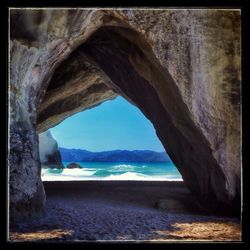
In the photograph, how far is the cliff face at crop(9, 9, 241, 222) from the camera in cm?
643

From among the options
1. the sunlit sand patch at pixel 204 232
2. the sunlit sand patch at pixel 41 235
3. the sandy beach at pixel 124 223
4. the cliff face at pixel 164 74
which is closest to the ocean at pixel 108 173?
the cliff face at pixel 164 74

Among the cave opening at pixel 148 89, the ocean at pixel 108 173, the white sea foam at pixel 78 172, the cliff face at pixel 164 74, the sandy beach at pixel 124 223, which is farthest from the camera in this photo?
the white sea foam at pixel 78 172

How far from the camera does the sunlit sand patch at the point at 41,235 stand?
18.5 ft

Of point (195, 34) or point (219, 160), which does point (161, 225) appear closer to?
point (219, 160)

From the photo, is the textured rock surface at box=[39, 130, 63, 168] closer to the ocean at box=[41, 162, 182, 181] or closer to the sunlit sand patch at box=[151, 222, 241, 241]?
the ocean at box=[41, 162, 182, 181]

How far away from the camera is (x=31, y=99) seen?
687 centimetres

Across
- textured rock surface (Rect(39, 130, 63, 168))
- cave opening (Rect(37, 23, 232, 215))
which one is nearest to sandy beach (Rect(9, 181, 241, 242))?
cave opening (Rect(37, 23, 232, 215))

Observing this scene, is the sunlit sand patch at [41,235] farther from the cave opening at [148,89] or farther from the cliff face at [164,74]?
the cave opening at [148,89]

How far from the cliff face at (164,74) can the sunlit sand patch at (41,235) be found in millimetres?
460

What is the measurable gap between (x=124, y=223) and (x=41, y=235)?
1.49 metres

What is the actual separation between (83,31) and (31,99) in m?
1.62
